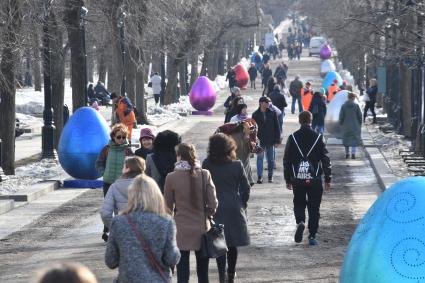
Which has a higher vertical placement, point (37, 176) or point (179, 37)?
point (179, 37)

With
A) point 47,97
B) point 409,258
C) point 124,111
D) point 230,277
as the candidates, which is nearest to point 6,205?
point 47,97

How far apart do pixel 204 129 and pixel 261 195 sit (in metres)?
18.6

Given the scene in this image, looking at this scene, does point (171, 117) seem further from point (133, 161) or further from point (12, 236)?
point (133, 161)

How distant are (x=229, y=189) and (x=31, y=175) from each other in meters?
12.8

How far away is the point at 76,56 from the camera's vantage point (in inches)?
1137

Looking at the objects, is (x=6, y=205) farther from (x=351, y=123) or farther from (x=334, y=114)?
(x=334, y=114)

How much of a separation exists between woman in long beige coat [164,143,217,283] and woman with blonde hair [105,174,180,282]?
2.55 meters

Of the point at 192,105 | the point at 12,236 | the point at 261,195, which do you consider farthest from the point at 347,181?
the point at 192,105

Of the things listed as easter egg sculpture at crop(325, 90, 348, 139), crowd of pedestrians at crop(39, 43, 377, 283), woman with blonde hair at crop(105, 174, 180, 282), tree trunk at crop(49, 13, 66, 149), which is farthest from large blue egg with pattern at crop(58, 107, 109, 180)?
woman with blonde hair at crop(105, 174, 180, 282)

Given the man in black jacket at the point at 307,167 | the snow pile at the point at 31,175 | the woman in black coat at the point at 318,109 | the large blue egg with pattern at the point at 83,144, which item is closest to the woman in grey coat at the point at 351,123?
the woman in black coat at the point at 318,109

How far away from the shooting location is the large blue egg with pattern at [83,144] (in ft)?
75.7

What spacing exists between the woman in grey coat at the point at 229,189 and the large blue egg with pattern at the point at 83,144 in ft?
36.5

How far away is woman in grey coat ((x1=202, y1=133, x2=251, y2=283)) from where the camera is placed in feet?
39.2

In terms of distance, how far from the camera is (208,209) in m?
11.1
